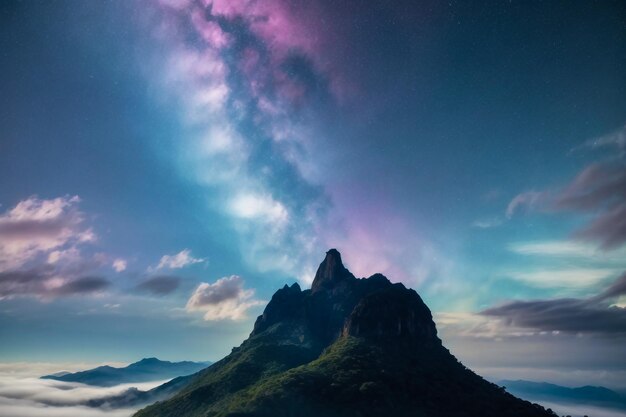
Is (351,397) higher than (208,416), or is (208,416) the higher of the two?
(351,397)

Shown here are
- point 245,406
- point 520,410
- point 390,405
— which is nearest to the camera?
point 245,406

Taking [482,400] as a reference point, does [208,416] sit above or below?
below

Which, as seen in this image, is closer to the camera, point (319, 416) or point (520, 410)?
point (319, 416)

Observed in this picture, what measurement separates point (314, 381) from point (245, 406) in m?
38.3

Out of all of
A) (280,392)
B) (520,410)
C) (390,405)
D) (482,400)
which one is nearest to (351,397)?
(390,405)

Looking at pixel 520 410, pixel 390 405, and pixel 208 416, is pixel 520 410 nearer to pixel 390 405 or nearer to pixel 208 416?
pixel 390 405

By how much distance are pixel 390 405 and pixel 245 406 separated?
66659mm

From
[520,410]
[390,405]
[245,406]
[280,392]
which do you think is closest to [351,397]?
[390,405]

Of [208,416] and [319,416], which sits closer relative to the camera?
[319,416]

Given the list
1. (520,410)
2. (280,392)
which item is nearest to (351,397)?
(280,392)

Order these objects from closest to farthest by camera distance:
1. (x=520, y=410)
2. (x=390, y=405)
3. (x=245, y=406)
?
(x=245, y=406), (x=390, y=405), (x=520, y=410)

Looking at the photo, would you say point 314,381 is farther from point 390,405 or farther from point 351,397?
point 390,405

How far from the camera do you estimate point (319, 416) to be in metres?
162

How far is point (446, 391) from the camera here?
19775 cm
